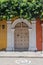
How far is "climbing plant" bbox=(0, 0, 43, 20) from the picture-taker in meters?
26.0

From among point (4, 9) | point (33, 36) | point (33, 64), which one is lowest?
point (33, 64)

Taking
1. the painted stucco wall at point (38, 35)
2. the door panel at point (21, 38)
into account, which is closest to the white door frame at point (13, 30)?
the painted stucco wall at point (38, 35)

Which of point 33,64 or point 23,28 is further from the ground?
point 23,28

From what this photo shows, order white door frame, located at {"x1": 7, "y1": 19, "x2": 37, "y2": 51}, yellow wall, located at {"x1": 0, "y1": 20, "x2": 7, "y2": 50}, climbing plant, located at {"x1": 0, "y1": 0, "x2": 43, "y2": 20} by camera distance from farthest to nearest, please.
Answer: yellow wall, located at {"x1": 0, "y1": 20, "x2": 7, "y2": 50} → white door frame, located at {"x1": 7, "y1": 19, "x2": 37, "y2": 51} → climbing plant, located at {"x1": 0, "y1": 0, "x2": 43, "y2": 20}

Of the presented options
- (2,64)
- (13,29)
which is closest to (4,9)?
(13,29)

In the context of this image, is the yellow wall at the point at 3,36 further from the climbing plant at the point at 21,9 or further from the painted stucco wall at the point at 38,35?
the painted stucco wall at the point at 38,35

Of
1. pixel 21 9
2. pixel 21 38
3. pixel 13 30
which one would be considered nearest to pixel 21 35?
pixel 21 38

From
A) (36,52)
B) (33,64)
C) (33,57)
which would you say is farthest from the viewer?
(36,52)

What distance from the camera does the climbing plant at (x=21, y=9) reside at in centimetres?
2603

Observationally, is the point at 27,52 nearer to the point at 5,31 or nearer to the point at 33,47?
the point at 33,47

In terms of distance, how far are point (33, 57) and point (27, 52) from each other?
296 cm

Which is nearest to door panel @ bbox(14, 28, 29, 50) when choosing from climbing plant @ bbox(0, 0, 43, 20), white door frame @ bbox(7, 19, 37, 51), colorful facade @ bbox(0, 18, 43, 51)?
colorful facade @ bbox(0, 18, 43, 51)

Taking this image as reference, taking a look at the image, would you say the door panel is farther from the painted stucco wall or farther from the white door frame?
the painted stucco wall

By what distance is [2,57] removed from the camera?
23484mm
